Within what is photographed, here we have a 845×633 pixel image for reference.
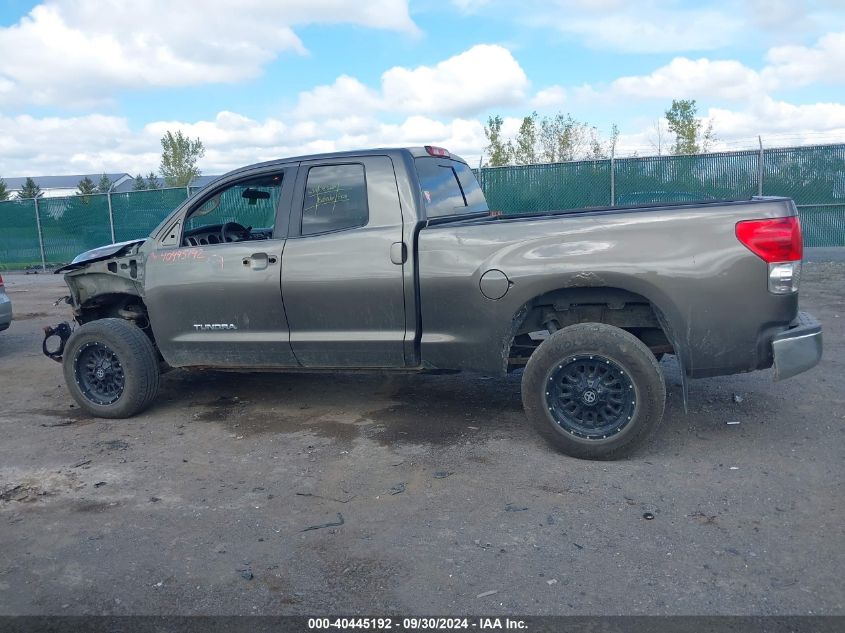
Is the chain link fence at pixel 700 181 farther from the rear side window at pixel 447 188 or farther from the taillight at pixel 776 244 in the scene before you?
the taillight at pixel 776 244

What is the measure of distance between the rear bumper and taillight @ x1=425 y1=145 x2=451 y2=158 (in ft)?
8.94

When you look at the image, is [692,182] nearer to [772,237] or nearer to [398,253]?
[772,237]

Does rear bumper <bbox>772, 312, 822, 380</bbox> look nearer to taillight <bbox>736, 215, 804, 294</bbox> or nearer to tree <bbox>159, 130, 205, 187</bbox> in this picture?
taillight <bbox>736, 215, 804, 294</bbox>

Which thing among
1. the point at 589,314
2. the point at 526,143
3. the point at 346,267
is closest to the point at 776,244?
the point at 589,314

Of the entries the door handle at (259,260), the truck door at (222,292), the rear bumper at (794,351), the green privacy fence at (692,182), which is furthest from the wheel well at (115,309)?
the green privacy fence at (692,182)

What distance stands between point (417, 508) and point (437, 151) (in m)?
2.87

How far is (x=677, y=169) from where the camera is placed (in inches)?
579

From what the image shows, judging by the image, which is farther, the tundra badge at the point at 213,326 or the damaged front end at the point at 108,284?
the damaged front end at the point at 108,284

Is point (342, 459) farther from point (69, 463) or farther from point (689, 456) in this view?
point (689, 456)

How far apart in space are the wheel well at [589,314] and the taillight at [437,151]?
5.06 ft

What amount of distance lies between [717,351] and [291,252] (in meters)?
2.85

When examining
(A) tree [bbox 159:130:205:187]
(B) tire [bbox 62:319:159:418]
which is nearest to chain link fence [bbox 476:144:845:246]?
(B) tire [bbox 62:319:159:418]

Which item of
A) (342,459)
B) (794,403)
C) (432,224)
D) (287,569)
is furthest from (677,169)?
(287,569)

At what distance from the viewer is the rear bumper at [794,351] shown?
4.21 m
